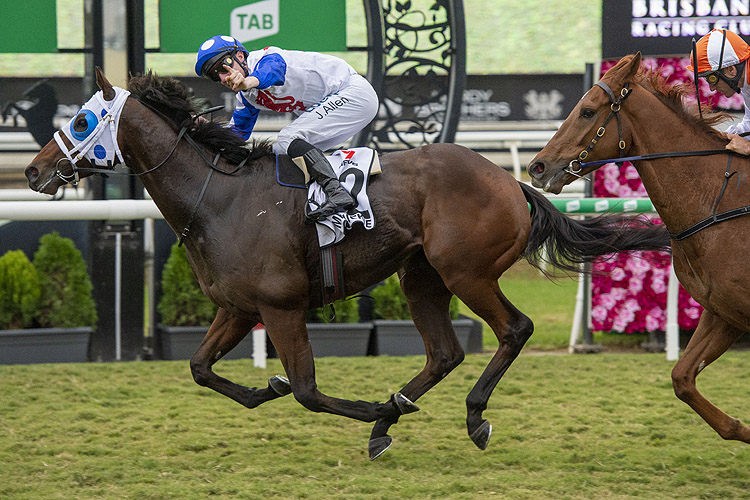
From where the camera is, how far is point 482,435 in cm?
393

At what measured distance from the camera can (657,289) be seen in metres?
6.32

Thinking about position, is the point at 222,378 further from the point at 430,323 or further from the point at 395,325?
the point at 395,325

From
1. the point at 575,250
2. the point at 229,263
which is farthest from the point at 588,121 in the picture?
the point at 229,263

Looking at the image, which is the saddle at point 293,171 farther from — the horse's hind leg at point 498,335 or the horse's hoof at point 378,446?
the horse's hoof at point 378,446

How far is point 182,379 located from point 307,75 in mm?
2338

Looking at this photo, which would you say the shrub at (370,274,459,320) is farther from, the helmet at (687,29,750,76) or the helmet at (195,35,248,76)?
the helmet at (687,29,750,76)

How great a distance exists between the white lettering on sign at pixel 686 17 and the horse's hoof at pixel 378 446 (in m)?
3.60

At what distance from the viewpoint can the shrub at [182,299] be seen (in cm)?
612

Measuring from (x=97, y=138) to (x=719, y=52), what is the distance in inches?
96.0

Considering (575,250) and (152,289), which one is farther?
(152,289)

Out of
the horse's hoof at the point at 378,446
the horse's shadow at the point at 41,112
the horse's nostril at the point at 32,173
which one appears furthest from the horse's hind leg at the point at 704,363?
the horse's shadow at the point at 41,112

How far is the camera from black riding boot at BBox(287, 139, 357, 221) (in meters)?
3.71

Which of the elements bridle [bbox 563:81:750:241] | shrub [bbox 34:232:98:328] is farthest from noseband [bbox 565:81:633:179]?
shrub [bbox 34:232:98:328]

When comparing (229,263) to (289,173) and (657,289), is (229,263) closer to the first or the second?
(289,173)
